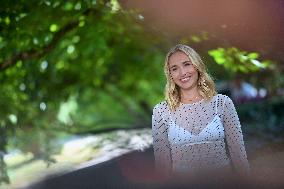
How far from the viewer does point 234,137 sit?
11.0 ft

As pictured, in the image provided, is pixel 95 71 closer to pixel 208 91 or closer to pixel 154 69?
pixel 154 69

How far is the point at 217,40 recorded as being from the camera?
5770 mm

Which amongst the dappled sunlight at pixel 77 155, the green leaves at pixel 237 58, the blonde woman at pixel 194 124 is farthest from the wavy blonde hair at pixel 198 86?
the green leaves at pixel 237 58

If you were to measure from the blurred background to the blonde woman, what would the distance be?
66 cm

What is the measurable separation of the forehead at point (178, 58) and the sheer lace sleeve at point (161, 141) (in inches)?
11.6

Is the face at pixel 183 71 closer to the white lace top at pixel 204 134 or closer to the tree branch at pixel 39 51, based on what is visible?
the white lace top at pixel 204 134

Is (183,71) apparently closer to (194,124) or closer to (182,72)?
(182,72)

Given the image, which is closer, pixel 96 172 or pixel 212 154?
pixel 212 154

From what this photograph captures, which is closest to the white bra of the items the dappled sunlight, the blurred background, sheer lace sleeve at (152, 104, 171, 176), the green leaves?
sheer lace sleeve at (152, 104, 171, 176)

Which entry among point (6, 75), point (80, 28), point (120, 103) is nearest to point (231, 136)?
point (80, 28)

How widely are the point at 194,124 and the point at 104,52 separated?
4.04m

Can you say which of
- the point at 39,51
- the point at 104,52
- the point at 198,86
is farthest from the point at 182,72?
the point at 104,52

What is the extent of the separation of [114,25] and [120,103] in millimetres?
8135

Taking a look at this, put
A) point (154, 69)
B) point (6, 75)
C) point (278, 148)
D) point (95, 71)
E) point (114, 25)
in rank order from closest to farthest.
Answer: point (278, 148) < point (114, 25) < point (6, 75) < point (95, 71) < point (154, 69)
